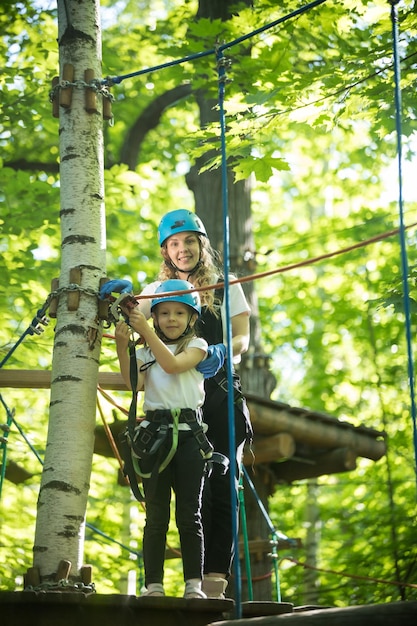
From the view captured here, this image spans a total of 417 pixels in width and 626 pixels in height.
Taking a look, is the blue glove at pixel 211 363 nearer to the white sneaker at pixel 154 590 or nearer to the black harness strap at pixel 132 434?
the black harness strap at pixel 132 434

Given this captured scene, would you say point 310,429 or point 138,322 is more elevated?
point 310,429

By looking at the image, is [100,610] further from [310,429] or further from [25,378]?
[310,429]

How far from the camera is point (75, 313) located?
373 centimetres

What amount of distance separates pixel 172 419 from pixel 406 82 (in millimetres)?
3015

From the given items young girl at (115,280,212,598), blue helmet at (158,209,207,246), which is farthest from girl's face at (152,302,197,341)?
blue helmet at (158,209,207,246)

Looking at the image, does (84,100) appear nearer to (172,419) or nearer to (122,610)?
(172,419)

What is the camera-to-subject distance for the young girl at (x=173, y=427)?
3.41 meters

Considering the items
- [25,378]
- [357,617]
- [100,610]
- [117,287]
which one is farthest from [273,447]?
[357,617]

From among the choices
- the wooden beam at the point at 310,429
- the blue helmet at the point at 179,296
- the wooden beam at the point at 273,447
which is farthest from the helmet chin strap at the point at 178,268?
the wooden beam at the point at 273,447

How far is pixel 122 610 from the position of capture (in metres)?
2.98

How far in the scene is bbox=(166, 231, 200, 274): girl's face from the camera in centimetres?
416

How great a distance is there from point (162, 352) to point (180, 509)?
0.63 metres

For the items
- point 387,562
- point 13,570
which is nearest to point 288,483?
point 387,562

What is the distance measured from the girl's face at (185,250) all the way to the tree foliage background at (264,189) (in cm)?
89
